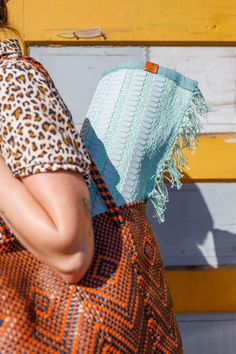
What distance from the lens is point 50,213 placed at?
1.10m

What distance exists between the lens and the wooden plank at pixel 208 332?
2.26 meters

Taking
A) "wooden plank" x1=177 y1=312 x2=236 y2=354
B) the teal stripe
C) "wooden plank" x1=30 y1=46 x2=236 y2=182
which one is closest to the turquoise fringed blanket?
the teal stripe

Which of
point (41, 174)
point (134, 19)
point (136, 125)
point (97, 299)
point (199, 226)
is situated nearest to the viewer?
point (41, 174)

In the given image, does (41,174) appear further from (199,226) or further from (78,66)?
(199,226)

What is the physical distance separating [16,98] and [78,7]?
1060mm

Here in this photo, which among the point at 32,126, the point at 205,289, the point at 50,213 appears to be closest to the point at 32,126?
the point at 32,126

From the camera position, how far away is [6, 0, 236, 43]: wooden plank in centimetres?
209

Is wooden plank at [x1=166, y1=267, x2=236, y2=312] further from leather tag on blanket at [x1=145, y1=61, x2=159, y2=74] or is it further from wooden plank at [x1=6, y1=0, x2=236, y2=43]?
leather tag on blanket at [x1=145, y1=61, x2=159, y2=74]

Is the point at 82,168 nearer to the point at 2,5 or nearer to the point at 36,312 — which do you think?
the point at 36,312

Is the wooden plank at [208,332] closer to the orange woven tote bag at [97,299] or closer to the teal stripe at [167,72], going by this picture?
the orange woven tote bag at [97,299]

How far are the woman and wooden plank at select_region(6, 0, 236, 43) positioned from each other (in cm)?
99

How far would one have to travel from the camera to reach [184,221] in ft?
7.29

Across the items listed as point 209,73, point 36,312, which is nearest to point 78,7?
point 209,73

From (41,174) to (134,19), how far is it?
3.80 ft
